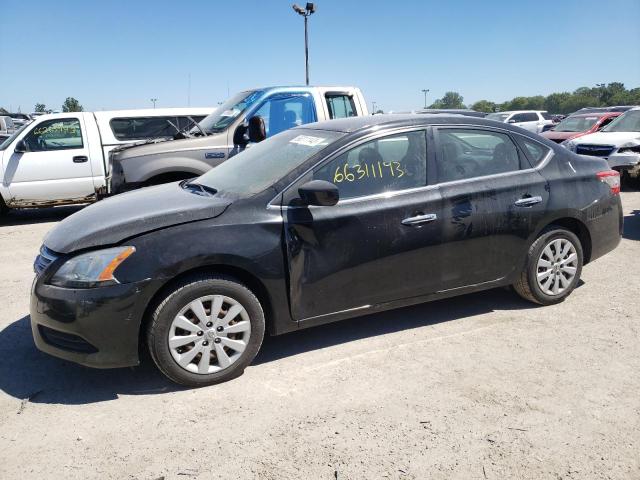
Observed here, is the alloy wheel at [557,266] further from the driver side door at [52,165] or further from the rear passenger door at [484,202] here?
the driver side door at [52,165]

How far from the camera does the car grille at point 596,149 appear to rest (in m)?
10.9

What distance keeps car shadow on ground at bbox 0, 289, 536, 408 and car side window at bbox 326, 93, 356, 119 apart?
4278 millimetres

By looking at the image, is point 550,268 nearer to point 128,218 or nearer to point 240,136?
point 128,218

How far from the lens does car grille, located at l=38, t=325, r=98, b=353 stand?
10.5ft

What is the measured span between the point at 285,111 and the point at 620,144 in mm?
6922

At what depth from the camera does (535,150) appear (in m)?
4.50

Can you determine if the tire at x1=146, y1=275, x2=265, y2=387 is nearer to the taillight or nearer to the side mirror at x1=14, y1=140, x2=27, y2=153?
the taillight

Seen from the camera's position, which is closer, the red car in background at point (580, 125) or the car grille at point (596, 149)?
the car grille at point (596, 149)

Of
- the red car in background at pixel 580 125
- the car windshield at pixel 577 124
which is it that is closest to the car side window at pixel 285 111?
the red car in background at pixel 580 125

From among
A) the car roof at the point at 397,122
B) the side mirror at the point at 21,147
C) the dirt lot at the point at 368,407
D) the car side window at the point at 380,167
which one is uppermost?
the side mirror at the point at 21,147

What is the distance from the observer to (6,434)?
117 inches

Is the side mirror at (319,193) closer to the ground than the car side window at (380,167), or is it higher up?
closer to the ground

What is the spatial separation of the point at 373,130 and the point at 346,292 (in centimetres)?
117

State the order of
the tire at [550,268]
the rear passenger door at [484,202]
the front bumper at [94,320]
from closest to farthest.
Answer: the front bumper at [94,320]
the rear passenger door at [484,202]
the tire at [550,268]
